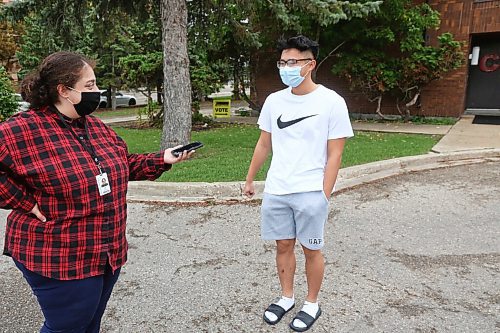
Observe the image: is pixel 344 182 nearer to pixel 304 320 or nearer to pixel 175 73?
pixel 304 320

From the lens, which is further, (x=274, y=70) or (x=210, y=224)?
(x=274, y=70)

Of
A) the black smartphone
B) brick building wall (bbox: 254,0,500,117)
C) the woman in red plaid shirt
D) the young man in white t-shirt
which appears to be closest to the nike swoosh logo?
the young man in white t-shirt

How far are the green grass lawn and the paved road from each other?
115 cm

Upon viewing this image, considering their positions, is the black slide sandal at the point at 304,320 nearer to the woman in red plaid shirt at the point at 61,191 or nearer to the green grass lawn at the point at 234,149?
the woman in red plaid shirt at the point at 61,191

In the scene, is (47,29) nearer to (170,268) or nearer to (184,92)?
(184,92)

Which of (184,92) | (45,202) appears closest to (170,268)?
(45,202)

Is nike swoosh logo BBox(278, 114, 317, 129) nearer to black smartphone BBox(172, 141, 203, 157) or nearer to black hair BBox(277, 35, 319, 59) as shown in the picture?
black hair BBox(277, 35, 319, 59)

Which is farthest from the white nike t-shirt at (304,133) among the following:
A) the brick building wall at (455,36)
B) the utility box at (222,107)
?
the utility box at (222,107)

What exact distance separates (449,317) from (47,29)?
9.79 meters

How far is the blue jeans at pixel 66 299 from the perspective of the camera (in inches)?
72.5

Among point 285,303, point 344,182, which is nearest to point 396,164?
point 344,182

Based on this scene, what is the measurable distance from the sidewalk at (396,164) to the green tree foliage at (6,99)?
6.05m

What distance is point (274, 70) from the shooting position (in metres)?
15.9

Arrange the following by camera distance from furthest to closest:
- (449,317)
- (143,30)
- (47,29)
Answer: (143,30) → (47,29) → (449,317)
